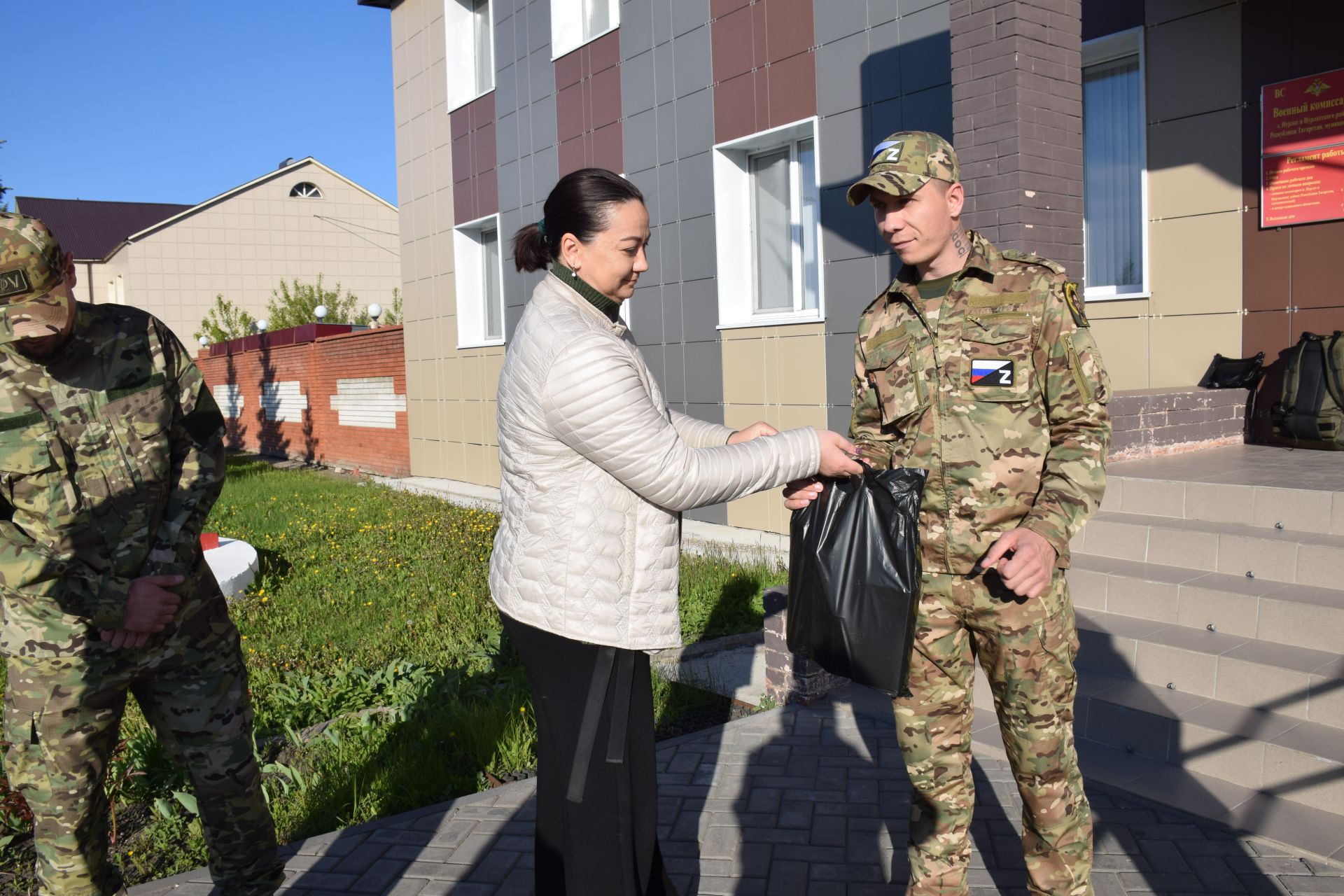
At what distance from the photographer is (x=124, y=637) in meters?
2.77

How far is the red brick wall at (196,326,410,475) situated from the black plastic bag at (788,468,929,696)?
619 inches

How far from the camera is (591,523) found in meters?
2.42

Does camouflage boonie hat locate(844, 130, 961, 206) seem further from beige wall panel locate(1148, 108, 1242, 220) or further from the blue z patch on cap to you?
beige wall panel locate(1148, 108, 1242, 220)

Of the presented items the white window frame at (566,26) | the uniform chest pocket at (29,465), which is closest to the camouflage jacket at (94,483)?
the uniform chest pocket at (29,465)

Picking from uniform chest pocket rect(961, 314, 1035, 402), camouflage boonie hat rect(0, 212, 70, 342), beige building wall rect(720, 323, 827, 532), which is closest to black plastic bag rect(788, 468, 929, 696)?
uniform chest pocket rect(961, 314, 1035, 402)

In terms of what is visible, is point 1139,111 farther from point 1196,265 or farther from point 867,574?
point 867,574

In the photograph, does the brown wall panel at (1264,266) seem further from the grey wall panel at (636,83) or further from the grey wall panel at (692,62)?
the grey wall panel at (636,83)

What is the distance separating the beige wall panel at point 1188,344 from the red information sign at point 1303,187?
796 mm

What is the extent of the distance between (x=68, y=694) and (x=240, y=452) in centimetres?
2646

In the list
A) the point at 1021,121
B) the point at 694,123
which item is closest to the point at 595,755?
the point at 1021,121

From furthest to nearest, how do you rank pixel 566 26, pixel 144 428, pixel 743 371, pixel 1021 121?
pixel 566 26 → pixel 743 371 → pixel 1021 121 → pixel 144 428

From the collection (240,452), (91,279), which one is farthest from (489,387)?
(91,279)

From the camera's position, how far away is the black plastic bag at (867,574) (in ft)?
8.95

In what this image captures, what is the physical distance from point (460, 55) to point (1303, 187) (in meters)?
11.9
